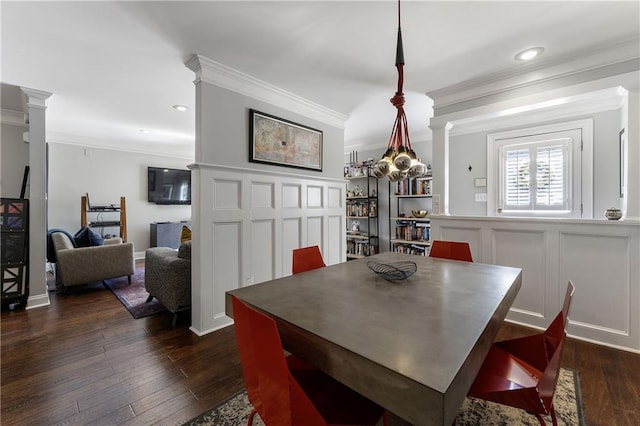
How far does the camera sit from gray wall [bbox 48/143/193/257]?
4.89 m

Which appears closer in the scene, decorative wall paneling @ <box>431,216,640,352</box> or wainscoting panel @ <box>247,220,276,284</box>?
decorative wall paneling @ <box>431,216,640,352</box>

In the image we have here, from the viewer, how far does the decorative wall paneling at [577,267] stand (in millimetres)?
2223

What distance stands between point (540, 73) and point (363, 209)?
3.39 m

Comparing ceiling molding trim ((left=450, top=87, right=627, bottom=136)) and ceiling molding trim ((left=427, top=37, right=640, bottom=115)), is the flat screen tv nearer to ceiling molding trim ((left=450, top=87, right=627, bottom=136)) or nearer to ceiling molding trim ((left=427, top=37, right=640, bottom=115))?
ceiling molding trim ((left=427, top=37, right=640, bottom=115))

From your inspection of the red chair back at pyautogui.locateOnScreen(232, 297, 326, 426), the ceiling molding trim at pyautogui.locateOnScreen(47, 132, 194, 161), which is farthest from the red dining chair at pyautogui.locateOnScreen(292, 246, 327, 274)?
the ceiling molding trim at pyautogui.locateOnScreen(47, 132, 194, 161)

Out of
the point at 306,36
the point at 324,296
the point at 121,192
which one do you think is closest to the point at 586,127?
the point at 306,36

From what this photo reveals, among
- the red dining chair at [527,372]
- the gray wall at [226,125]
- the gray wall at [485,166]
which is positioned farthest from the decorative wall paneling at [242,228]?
the gray wall at [485,166]

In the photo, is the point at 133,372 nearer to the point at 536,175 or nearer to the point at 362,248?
the point at 362,248

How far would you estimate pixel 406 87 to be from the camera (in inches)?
116

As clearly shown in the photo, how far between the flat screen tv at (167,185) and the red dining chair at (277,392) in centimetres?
598

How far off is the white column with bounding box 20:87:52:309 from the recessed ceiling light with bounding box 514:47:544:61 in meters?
4.73

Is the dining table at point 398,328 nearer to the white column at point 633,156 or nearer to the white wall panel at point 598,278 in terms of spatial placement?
the white wall panel at point 598,278

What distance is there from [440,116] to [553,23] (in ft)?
4.01

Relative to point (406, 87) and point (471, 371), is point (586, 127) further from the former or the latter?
→ point (471, 371)
